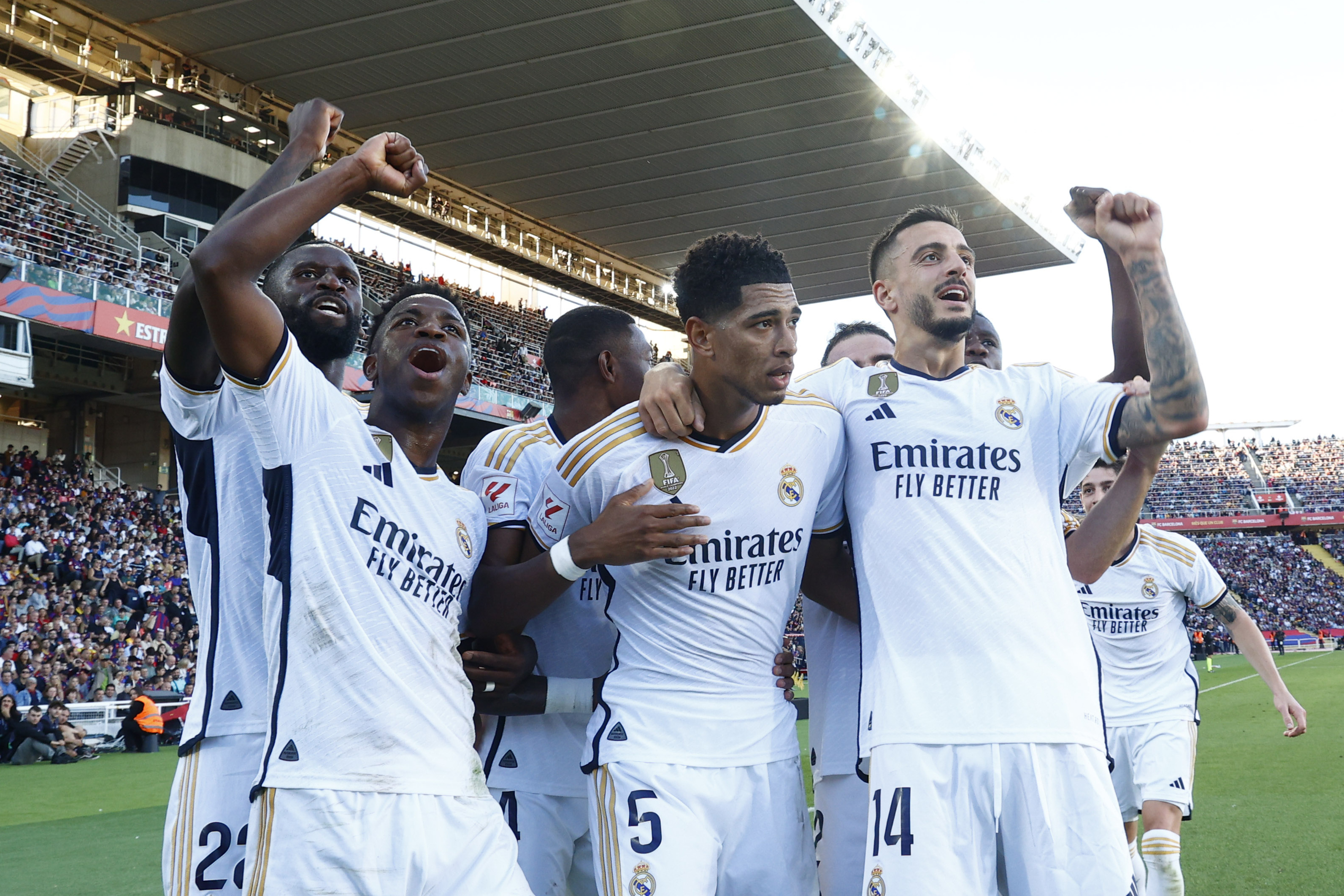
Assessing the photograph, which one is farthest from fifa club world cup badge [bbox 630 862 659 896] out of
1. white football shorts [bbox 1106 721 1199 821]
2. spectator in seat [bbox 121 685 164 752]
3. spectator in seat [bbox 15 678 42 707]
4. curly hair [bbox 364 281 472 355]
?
spectator in seat [bbox 15 678 42 707]

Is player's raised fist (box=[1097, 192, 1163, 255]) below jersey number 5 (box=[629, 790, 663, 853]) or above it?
above

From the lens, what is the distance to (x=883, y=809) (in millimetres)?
2969

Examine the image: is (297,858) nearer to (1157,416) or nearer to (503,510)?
(503,510)

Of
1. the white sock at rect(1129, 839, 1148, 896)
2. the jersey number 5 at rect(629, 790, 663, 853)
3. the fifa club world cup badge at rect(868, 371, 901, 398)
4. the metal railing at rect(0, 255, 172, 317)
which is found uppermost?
the metal railing at rect(0, 255, 172, 317)

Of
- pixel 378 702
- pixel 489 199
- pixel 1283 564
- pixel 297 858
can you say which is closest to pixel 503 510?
pixel 378 702

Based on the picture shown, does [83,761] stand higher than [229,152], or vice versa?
[229,152]

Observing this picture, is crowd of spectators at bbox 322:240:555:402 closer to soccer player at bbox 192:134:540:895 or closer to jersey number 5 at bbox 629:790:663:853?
soccer player at bbox 192:134:540:895

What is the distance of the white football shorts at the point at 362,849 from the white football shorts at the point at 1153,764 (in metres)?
4.61

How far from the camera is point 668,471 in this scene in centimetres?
324

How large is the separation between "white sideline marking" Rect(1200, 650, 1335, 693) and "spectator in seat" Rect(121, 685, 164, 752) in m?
17.6

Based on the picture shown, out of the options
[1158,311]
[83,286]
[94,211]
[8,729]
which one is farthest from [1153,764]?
[94,211]

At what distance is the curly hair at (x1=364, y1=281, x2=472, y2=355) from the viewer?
3605 millimetres

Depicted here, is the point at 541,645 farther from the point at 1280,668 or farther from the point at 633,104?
the point at 1280,668

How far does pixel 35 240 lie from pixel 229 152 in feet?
23.9
